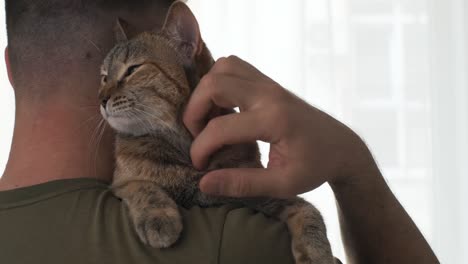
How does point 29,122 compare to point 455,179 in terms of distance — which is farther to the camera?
point 455,179

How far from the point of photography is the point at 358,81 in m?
2.69

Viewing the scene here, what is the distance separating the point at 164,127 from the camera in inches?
47.7

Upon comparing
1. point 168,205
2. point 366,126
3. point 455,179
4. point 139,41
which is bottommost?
point 455,179

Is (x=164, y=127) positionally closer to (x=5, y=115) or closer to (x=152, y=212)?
(x=152, y=212)

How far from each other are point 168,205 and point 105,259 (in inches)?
8.3

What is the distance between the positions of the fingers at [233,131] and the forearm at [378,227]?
12.9 inches

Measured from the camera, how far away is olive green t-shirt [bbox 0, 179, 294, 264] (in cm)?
87

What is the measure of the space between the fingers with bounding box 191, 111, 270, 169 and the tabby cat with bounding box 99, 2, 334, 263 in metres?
0.14

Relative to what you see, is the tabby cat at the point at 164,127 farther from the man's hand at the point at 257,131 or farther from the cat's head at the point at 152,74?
the man's hand at the point at 257,131

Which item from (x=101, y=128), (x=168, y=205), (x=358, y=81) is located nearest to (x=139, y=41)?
(x=101, y=128)

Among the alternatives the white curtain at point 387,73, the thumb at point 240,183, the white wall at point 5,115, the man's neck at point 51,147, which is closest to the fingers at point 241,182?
the thumb at point 240,183

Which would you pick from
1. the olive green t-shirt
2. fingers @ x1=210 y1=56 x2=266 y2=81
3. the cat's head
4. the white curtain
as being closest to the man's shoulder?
the olive green t-shirt

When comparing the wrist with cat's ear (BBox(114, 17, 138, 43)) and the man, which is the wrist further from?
cat's ear (BBox(114, 17, 138, 43))

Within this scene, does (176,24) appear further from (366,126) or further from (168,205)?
(366,126)
